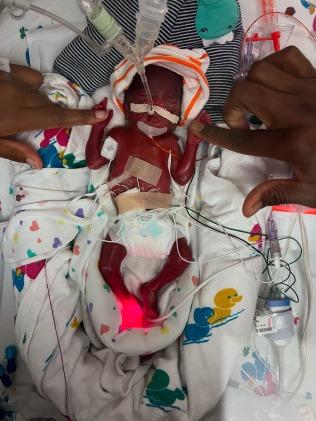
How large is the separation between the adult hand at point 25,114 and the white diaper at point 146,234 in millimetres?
352

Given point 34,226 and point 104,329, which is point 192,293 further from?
point 34,226

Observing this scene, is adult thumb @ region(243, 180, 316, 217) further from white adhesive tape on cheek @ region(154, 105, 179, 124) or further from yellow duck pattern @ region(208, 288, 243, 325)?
white adhesive tape on cheek @ region(154, 105, 179, 124)

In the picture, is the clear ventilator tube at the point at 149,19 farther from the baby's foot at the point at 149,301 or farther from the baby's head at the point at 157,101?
the baby's foot at the point at 149,301

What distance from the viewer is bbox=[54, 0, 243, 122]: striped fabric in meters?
1.50

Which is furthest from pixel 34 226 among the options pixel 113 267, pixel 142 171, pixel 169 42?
pixel 169 42

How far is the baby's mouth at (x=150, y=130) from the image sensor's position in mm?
1531

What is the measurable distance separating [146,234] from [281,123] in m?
0.62

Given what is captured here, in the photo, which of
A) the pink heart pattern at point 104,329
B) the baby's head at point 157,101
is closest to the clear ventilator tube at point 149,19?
the baby's head at point 157,101

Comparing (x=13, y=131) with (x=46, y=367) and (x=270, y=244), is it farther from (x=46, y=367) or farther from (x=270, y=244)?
(x=270, y=244)

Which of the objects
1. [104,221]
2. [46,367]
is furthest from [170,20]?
[46,367]

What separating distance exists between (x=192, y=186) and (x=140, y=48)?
0.54m

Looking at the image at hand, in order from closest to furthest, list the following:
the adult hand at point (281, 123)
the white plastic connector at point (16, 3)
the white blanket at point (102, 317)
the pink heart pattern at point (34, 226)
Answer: the adult hand at point (281, 123) → the white plastic connector at point (16, 3) → the white blanket at point (102, 317) → the pink heart pattern at point (34, 226)

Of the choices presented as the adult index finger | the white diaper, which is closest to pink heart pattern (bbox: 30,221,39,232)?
the white diaper

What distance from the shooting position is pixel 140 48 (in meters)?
1.26
